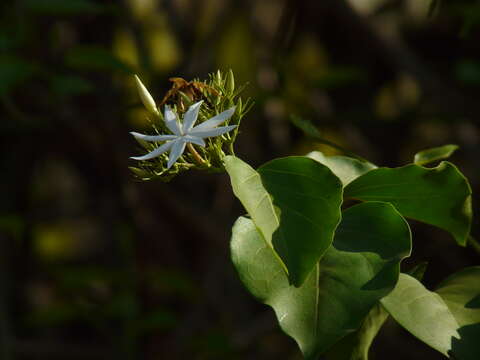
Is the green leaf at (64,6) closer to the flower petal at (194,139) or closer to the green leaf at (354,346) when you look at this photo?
the flower petal at (194,139)

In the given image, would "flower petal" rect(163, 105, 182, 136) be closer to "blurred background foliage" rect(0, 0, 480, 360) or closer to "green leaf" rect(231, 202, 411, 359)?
"green leaf" rect(231, 202, 411, 359)

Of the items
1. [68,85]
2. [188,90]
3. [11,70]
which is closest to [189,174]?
[68,85]

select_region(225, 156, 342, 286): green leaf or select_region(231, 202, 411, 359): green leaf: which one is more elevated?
select_region(225, 156, 342, 286): green leaf

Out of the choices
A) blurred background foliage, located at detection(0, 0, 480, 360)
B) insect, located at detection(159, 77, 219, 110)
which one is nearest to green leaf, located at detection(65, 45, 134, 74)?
blurred background foliage, located at detection(0, 0, 480, 360)

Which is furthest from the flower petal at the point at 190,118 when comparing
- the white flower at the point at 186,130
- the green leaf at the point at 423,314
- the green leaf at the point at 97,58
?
the green leaf at the point at 97,58

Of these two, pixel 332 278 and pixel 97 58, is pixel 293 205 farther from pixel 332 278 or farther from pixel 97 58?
pixel 97 58

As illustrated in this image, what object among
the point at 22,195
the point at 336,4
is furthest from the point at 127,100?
the point at 336,4
